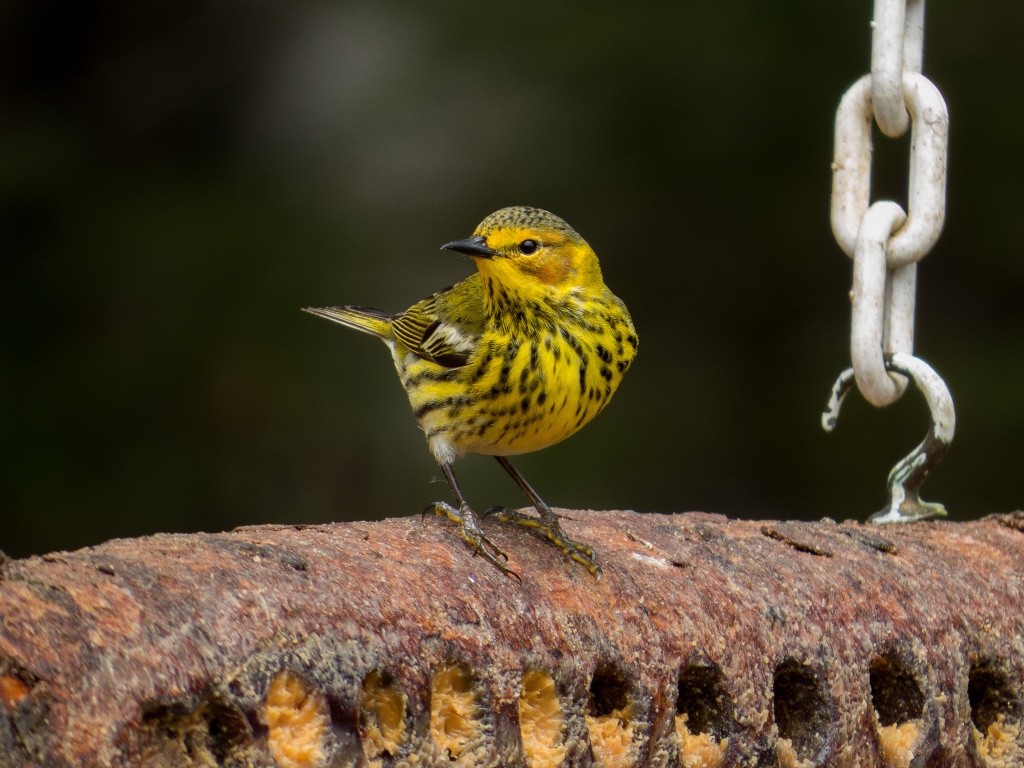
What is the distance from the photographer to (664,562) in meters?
2.19

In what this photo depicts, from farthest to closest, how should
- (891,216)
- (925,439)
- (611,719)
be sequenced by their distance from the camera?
(925,439) < (891,216) < (611,719)

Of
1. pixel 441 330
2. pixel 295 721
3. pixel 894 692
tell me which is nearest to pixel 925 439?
pixel 894 692

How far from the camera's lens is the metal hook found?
251cm

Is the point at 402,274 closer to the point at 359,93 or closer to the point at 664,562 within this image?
the point at 359,93

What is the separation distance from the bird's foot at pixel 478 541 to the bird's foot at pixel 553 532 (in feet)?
0.35

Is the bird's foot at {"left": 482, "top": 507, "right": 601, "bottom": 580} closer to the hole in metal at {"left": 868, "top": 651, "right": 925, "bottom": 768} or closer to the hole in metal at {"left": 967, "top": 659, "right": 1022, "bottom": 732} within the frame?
the hole in metal at {"left": 868, "top": 651, "right": 925, "bottom": 768}

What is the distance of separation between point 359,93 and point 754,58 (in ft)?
4.86

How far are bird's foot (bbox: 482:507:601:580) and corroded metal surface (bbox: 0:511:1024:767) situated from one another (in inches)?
0.9

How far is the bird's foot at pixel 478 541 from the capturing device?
79.4 inches

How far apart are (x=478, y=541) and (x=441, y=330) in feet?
3.16

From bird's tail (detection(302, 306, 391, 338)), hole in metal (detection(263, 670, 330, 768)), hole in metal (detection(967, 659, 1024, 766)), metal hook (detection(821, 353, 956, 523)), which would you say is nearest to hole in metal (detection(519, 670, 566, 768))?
hole in metal (detection(263, 670, 330, 768))

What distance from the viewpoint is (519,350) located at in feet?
9.20

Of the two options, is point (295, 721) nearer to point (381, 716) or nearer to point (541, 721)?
point (381, 716)

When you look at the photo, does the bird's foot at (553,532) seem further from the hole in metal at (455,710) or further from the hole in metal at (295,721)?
the hole in metal at (295,721)
